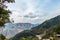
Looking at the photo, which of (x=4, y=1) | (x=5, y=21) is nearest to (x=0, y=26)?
(x=5, y=21)

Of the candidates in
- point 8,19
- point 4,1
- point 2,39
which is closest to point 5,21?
point 8,19

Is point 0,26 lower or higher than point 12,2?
lower

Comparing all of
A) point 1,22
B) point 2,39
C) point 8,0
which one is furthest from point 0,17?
point 2,39

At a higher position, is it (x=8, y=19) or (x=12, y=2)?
(x=12, y=2)

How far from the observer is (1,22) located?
2597cm

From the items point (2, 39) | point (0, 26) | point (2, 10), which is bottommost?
point (2, 39)

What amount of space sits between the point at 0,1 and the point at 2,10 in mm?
1206

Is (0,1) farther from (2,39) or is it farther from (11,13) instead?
(2,39)

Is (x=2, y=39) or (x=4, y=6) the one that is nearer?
(x=4, y=6)

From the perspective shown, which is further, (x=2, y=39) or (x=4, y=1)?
(x=2, y=39)

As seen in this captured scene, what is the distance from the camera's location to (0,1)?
25.6 metres

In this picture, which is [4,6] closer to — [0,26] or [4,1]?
[4,1]

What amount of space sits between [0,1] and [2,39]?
6299 mm

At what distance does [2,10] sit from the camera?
86.3ft
